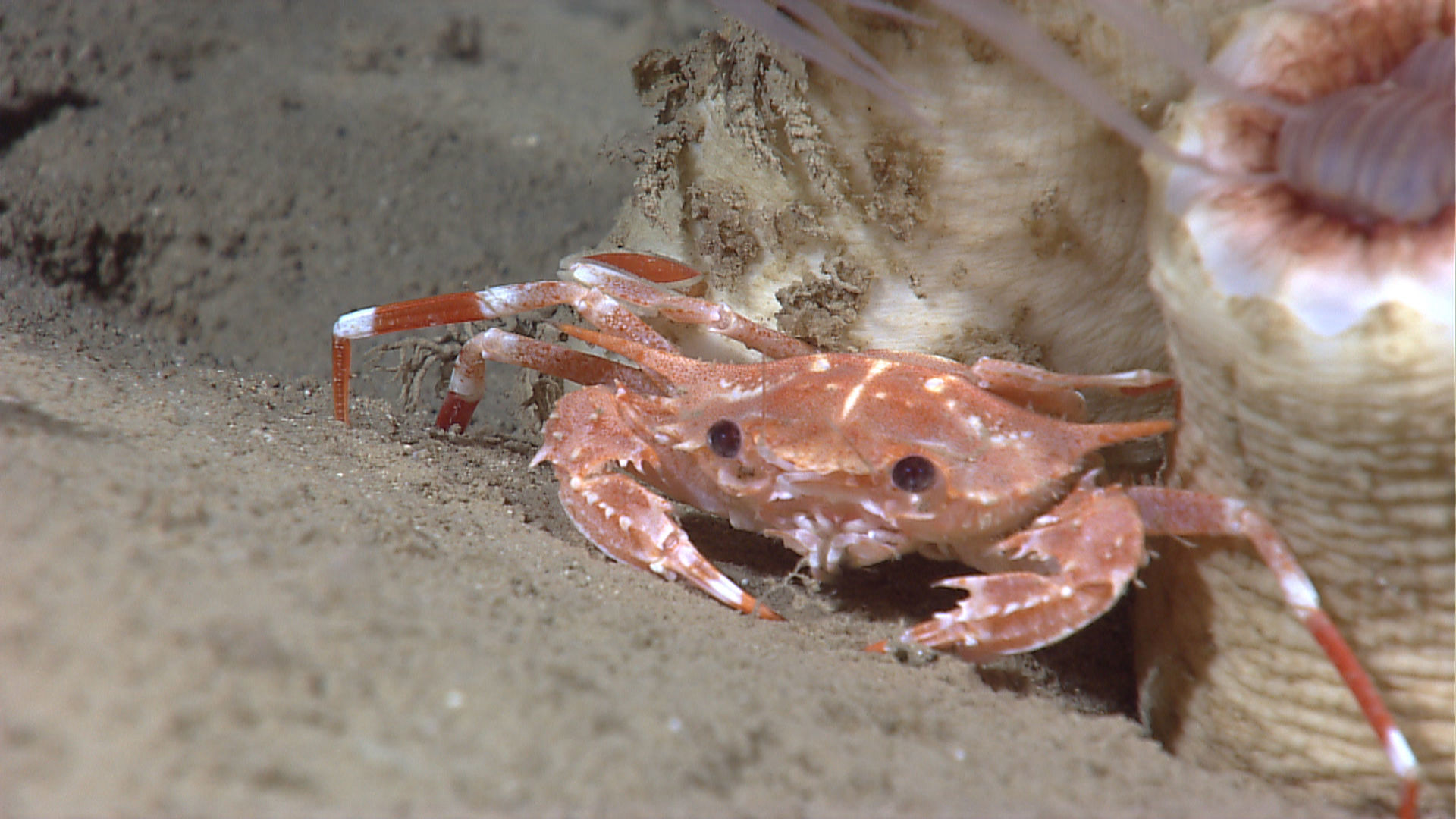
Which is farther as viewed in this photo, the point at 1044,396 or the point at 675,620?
the point at 1044,396

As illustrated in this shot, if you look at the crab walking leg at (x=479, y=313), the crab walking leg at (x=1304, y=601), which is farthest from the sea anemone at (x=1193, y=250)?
the crab walking leg at (x=479, y=313)

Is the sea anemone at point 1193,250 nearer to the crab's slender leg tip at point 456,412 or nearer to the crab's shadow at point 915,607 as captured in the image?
the crab's shadow at point 915,607

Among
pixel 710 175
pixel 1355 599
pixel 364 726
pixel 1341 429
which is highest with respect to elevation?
pixel 710 175

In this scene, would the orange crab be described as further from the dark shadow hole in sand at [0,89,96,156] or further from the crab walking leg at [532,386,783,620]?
the dark shadow hole in sand at [0,89,96,156]

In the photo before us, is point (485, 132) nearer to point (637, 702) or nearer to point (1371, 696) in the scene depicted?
point (637, 702)

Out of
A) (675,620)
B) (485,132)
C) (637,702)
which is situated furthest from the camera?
(485,132)

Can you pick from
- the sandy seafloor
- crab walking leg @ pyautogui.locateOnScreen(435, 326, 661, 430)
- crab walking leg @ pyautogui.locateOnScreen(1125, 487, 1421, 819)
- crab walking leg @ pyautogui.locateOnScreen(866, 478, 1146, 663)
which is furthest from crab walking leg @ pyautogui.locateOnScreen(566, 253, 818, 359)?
crab walking leg @ pyautogui.locateOnScreen(1125, 487, 1421, 819)

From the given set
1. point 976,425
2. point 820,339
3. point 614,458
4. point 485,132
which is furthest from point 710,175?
point 485,132
